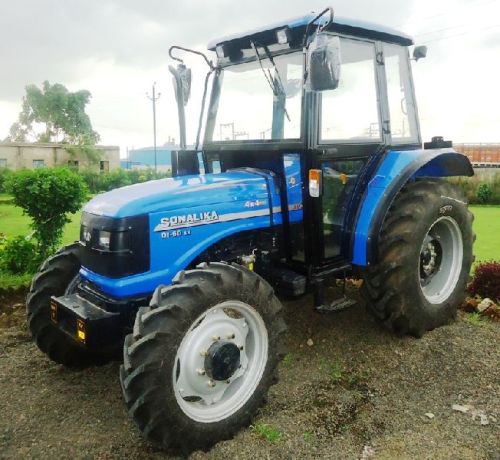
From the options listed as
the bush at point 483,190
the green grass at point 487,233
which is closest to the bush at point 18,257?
the green grass at point 487,233

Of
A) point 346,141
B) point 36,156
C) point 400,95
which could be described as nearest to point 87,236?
point 346,141

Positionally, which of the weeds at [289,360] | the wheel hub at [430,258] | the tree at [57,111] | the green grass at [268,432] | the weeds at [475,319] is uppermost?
the tree at [57,111]

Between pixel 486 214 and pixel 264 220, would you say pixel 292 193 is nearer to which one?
pixel 264 220

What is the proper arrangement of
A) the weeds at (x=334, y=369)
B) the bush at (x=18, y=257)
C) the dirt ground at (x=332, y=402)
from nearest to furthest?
the dirt ground at (x=332, y=402), the weeds at (x=334, y=369), the bush at (x=18, y=257)

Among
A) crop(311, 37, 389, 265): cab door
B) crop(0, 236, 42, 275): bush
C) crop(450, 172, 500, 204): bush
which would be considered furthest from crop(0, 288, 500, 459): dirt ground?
crop(450, 172, 500, 204): bush

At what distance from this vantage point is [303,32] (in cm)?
366

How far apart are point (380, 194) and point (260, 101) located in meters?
1.18

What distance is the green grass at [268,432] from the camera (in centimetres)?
301

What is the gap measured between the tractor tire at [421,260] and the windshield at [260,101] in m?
1.15

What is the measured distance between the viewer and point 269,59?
3887 millimetres

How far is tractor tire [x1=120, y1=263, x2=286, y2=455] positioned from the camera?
2693mm

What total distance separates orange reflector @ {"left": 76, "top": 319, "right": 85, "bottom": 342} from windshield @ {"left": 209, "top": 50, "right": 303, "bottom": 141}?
1.89m

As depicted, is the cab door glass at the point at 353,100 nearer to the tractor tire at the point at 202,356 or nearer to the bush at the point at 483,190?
the tractor tire at the point at 202,356

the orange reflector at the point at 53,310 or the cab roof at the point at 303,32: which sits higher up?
the cab roof at the point at 303,32
